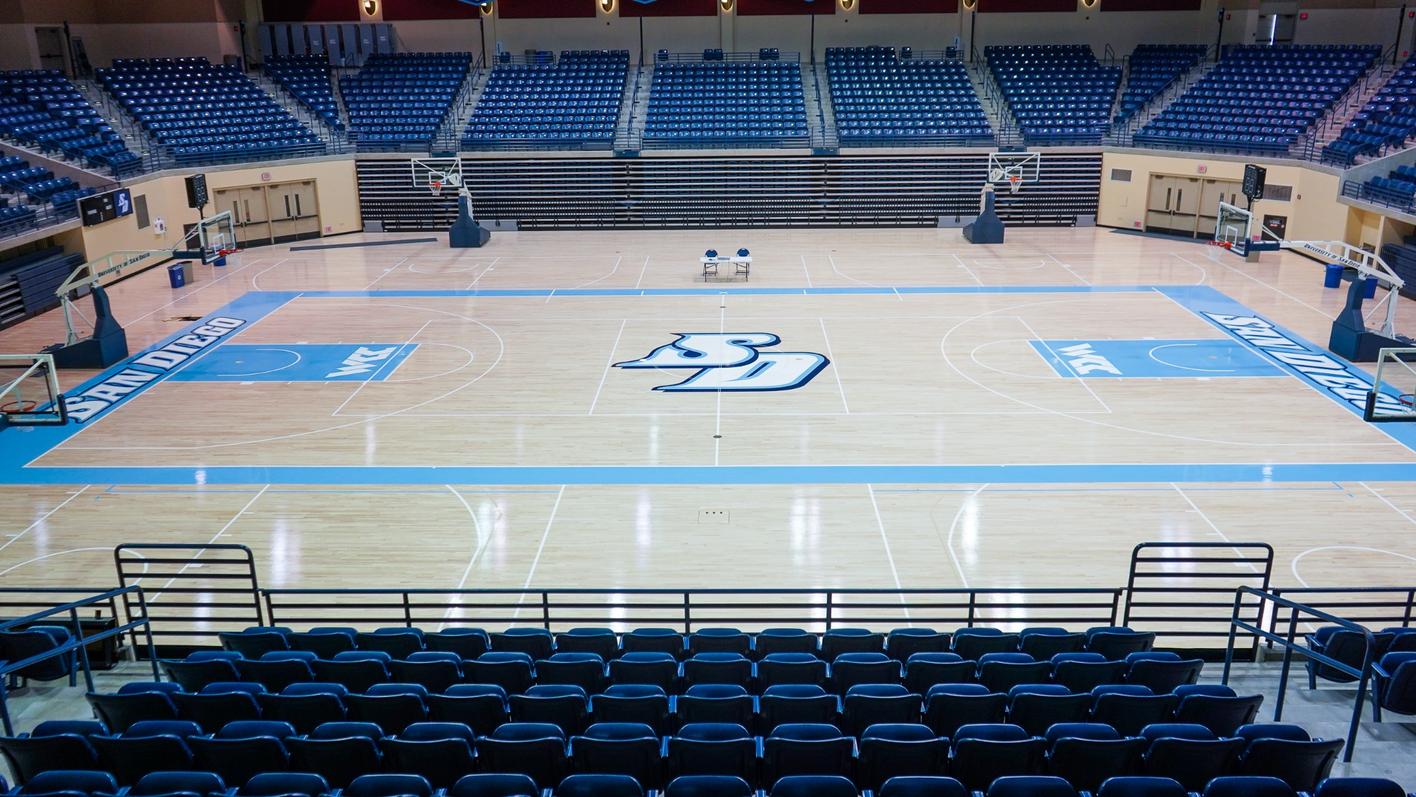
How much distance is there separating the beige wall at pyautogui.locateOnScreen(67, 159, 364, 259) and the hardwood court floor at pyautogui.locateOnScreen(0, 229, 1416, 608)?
2.59m

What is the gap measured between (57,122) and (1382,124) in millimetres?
38231

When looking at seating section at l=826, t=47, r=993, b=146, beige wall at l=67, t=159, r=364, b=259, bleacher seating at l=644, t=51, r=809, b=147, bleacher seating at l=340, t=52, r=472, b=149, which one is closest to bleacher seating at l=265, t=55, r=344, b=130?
bleacher seating at l=340, t=52, r=472, b=149

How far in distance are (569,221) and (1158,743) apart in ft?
108

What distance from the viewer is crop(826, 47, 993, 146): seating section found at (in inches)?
1506

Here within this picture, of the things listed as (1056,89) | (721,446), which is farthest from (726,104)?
(721,446)

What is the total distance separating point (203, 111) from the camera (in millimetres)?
36562

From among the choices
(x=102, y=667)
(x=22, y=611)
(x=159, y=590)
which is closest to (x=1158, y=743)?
(x=102, y=667)

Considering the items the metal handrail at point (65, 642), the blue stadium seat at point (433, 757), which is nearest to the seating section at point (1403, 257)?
the blue stadium seat at point (433, 757)

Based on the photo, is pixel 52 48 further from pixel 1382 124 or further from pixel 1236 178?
pixel 1382 124

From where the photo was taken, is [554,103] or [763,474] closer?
[763,474]

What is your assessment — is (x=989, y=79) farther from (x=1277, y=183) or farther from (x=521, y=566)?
(x=521, y=566)

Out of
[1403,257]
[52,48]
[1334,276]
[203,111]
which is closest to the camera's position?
[1403,257]

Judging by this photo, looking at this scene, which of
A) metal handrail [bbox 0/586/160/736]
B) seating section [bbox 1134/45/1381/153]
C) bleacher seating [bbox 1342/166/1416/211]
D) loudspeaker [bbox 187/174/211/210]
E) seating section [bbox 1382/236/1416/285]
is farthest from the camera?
seating section [bbox 1134/45/1381/153]

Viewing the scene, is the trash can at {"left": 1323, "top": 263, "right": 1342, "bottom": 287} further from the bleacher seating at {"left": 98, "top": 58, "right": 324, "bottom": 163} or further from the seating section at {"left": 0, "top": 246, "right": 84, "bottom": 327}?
the seating section at {"left": 0, "top": 246, "right": 84, "bottom": 327}
